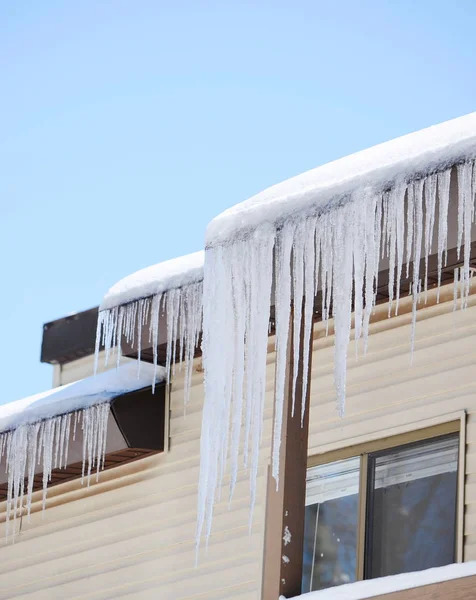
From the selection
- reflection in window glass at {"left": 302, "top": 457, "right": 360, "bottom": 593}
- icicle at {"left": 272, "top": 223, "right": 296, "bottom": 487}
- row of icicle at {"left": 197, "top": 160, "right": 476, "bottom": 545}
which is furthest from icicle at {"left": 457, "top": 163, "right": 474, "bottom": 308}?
reflection in window glass at {"left": 302, "top": 457, "right": 360, "bottom": 593}

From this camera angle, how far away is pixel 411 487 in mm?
7402

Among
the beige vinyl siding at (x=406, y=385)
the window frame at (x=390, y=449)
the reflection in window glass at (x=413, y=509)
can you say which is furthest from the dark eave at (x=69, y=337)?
the reflection in window glass at (x=413, y=509)

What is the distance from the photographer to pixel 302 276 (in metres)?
6.34

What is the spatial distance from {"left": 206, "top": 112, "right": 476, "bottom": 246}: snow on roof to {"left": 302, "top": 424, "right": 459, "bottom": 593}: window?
1860 mm

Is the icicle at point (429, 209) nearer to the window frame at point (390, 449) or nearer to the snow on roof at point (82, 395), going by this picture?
the window frame at point (390, 449)

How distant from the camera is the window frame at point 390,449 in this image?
705 centimetres

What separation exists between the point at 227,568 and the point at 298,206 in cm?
308

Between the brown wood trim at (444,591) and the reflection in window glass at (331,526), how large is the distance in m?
1.80

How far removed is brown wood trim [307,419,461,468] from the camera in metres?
7.39

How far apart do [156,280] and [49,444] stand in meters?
1.85

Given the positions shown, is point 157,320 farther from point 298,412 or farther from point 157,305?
point 298,412

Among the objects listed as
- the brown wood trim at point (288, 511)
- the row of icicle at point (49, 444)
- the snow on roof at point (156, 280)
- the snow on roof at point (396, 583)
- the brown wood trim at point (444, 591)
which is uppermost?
the snow on roof at point (156, 280)

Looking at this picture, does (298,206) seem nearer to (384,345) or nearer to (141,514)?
(384,345)

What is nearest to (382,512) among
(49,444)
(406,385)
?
(406,385)
